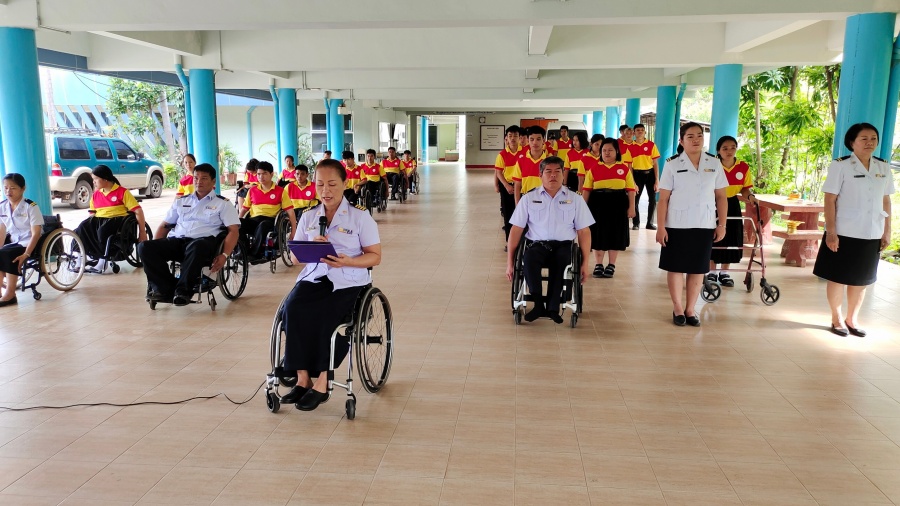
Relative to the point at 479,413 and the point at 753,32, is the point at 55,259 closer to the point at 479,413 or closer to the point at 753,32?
the point at 479,413

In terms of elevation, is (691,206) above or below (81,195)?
above

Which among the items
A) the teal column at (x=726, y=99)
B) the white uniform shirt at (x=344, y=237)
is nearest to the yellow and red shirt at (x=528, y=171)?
the white uniform shirt at (x=344, y=237)

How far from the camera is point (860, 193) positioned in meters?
4.30

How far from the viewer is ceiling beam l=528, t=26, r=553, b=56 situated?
24.6 feet

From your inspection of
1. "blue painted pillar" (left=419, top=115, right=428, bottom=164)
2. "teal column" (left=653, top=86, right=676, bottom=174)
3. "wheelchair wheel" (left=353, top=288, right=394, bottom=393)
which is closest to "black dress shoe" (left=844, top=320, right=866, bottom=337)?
"wheelchair wheel" (left=353, top=288, right=394, bottom=393)

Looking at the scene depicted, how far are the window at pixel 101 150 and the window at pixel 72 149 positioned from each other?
0.24 m

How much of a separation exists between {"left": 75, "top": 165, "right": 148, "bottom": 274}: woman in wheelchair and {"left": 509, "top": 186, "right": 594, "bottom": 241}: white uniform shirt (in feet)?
11.9

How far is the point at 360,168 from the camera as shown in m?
11.5

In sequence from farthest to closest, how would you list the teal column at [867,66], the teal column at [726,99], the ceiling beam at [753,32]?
the teal column at [726,99]
the ceiling beam at [753,32]
the teal column at [867,66]

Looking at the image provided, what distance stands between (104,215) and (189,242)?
184cm

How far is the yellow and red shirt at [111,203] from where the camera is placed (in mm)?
6332

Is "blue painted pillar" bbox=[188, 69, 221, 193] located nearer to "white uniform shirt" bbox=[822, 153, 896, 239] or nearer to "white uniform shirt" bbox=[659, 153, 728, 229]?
"white uniform shirt" bbox=[659, 153, 728, 229]

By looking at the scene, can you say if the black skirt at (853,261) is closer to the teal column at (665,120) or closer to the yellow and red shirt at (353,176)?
the yellow and red shirt at (353,176)

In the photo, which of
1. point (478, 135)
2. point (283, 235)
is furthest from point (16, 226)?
point (478, 135)
